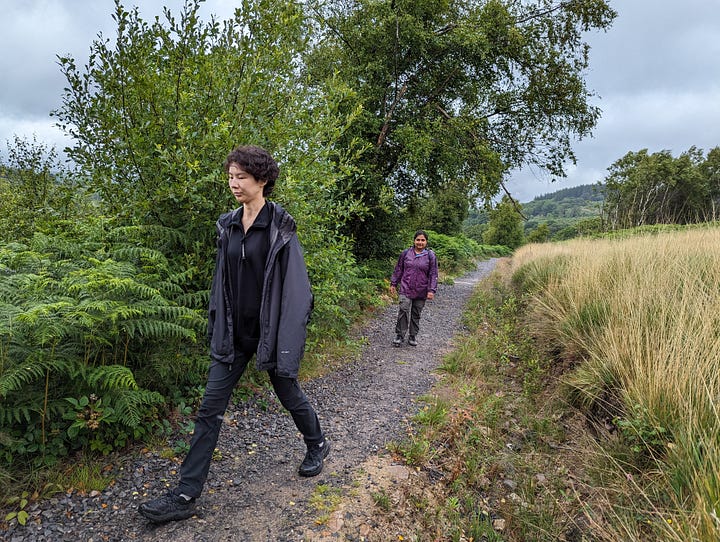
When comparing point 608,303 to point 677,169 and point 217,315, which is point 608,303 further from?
point 677,169

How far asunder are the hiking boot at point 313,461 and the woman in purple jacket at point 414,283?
171 inches

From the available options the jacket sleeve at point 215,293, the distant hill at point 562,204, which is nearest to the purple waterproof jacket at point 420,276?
the jacket sleeve at point 215,293

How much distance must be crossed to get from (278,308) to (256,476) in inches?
61.2

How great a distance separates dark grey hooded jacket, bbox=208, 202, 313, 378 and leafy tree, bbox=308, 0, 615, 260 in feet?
23.8

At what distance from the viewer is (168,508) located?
2598 mm

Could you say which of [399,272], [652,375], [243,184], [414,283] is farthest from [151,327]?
[399,272]

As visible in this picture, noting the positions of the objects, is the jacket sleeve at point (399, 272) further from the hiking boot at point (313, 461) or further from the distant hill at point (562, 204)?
the distant hill at point (562, 204)

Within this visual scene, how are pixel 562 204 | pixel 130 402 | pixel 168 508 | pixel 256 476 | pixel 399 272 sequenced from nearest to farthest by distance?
1. pixel 168 508
2. pixel 130 402
3. pixel 256 476
4. pixel 399 272
5. pixel 562 204

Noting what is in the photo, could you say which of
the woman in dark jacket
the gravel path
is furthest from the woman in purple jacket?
the woman in dark jacket

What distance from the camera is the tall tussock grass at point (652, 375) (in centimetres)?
221

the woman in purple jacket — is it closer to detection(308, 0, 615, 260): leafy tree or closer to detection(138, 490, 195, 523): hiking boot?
detection(308, 0, 615, 260): leafy tree

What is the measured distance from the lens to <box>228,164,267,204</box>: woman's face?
2.69 meters

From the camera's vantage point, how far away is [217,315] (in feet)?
9.21

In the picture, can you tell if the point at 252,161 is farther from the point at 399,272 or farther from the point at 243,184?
the point at 399,272
